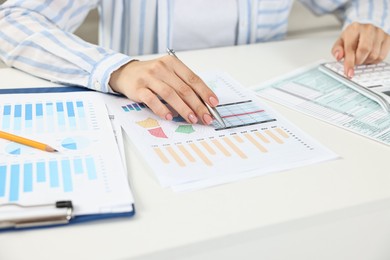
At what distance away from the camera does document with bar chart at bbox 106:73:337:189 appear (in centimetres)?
60

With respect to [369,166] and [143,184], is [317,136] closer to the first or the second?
[369,166]

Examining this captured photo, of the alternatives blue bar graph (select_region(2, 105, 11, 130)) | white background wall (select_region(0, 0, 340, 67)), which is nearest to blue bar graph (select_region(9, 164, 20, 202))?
blue bar graph (select_region(2, 105, 11, 130))

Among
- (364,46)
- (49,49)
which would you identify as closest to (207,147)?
(49,49)

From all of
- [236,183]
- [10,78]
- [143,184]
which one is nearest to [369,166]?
[236,183]

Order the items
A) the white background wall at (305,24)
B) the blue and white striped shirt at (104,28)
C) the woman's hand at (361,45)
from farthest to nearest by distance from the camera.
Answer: the white background wall at (305,24) → the woman's hand at (361,45) → the blue and white striped shirt at (104,28)

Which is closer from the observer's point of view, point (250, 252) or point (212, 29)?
point (250, 252)

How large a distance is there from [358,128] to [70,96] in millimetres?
418

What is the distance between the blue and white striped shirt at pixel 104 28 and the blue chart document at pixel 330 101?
254mm

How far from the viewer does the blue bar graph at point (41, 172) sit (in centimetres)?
55

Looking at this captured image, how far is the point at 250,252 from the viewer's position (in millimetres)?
542

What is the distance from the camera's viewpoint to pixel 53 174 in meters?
0.56

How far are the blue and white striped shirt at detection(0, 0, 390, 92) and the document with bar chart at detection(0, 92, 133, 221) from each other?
0.26 ft

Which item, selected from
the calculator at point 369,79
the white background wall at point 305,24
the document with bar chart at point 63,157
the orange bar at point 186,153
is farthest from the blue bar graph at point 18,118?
the white background wall at point 305,24

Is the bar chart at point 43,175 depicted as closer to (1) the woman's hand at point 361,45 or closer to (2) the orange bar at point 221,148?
(2) the orange bar at point 221,148
